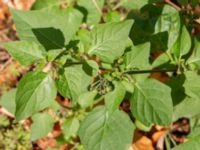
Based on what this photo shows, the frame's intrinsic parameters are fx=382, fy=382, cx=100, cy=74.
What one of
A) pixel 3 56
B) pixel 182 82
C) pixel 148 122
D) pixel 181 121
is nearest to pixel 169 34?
pixel 182 82

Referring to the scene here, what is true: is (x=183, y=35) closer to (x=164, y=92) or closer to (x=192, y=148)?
(x=164, y=92)

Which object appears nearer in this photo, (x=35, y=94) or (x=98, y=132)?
(x=35, y=94)

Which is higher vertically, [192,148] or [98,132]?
[98,132]

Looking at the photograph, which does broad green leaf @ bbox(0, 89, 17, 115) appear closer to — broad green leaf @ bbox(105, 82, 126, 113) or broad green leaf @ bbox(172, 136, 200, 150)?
broad green leaf @ bbox(105, 82, 126, 113)

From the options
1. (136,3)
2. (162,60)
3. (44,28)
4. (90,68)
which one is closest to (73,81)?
(90,68)

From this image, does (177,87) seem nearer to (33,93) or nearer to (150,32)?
(150,32)

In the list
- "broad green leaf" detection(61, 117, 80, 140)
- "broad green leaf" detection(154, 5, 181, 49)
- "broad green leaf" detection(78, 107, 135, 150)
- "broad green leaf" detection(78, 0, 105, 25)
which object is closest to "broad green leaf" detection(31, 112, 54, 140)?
"broad green leaf" detection(61, 117, 80, 140)

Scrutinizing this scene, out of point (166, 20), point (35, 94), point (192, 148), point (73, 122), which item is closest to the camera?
point (35, 94)
